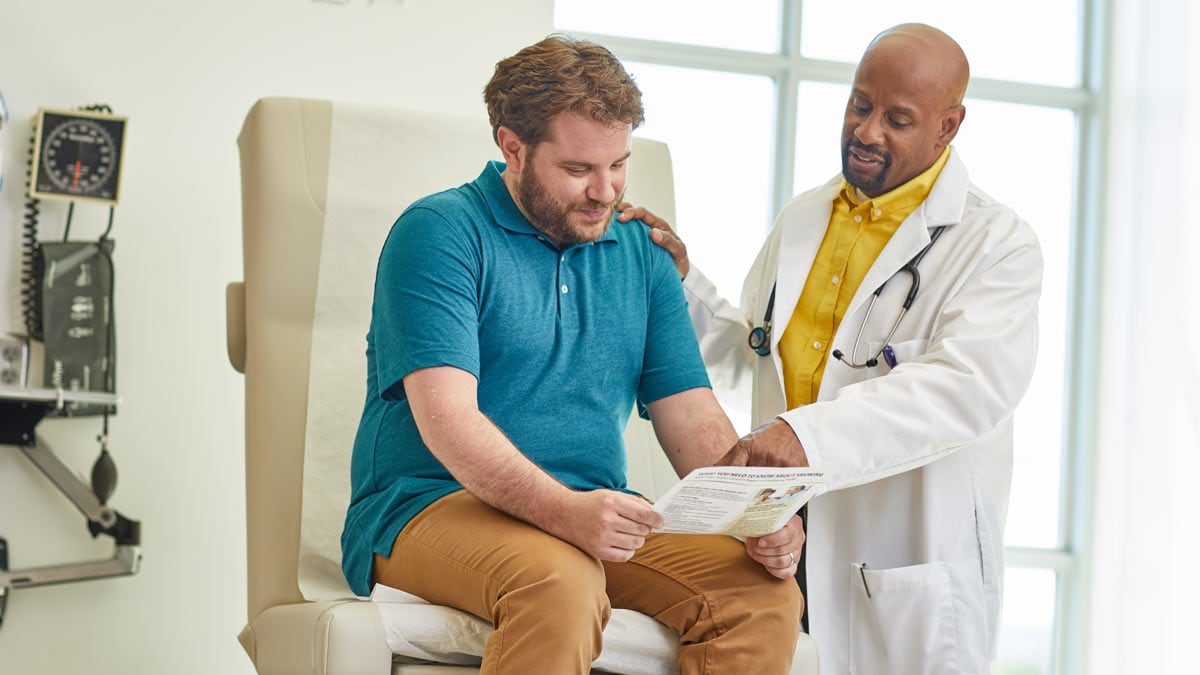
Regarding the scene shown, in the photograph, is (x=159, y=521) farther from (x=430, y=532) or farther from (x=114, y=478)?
(x=430, y=532)

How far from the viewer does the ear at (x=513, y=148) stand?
1711mm

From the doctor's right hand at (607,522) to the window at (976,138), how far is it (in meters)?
1.92

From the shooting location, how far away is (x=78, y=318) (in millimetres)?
2395

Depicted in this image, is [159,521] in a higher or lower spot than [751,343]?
lower

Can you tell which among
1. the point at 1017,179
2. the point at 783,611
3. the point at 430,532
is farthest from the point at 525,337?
the point at 1017,179

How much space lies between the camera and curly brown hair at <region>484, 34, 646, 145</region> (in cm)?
166

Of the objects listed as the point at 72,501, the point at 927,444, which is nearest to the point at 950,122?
the point at 927,444

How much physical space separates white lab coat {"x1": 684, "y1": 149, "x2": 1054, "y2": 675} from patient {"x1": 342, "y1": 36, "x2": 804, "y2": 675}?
9.8 inches

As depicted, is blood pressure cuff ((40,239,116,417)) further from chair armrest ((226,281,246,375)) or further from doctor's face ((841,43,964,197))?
doctor's face ((841,43,964,197))

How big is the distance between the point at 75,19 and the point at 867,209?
5.29ft

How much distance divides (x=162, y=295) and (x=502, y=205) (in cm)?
113

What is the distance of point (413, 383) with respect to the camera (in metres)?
1.55

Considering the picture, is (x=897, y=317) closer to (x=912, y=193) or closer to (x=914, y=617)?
(x=912, y=193)

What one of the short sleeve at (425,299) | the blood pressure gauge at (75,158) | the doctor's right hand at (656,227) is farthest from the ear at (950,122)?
the blood pressure gauge at (75,158)
